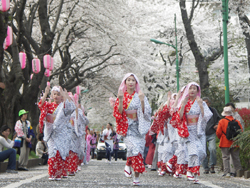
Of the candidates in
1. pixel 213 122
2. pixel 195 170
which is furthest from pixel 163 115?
pixel 195 170

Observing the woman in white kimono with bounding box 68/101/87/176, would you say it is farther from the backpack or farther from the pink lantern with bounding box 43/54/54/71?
the pink lantern with bounding box 43/54/54/71

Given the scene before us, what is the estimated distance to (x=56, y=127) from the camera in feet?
28.3

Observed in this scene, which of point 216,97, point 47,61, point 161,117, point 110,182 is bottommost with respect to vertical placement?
point 110,182

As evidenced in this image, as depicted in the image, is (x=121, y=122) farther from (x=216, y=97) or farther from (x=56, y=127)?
(x=216, y=97)

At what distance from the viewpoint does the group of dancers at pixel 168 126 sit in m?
7.40

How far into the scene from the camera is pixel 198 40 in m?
31.7

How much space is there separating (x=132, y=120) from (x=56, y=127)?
176 cm

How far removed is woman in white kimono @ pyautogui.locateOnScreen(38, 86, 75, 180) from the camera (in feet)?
28.0

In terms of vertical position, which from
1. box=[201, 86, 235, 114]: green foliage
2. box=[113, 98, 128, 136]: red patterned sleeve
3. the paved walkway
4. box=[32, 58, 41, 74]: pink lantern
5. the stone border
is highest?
box=[32, 58, 41, 74]: pink lantern

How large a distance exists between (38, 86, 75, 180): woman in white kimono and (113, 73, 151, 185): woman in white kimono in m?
1.52

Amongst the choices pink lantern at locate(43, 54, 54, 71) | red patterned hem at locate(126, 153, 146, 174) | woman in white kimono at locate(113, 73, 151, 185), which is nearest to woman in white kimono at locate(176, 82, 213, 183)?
woman in white kimono at locate(113, 73, 151, 185)

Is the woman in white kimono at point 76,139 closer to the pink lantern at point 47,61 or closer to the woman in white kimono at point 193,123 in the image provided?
the woman in white kimono at point 193,123

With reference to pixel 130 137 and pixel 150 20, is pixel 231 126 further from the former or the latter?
pixel 150 20

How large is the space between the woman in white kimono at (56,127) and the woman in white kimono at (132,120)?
1.52 metres
